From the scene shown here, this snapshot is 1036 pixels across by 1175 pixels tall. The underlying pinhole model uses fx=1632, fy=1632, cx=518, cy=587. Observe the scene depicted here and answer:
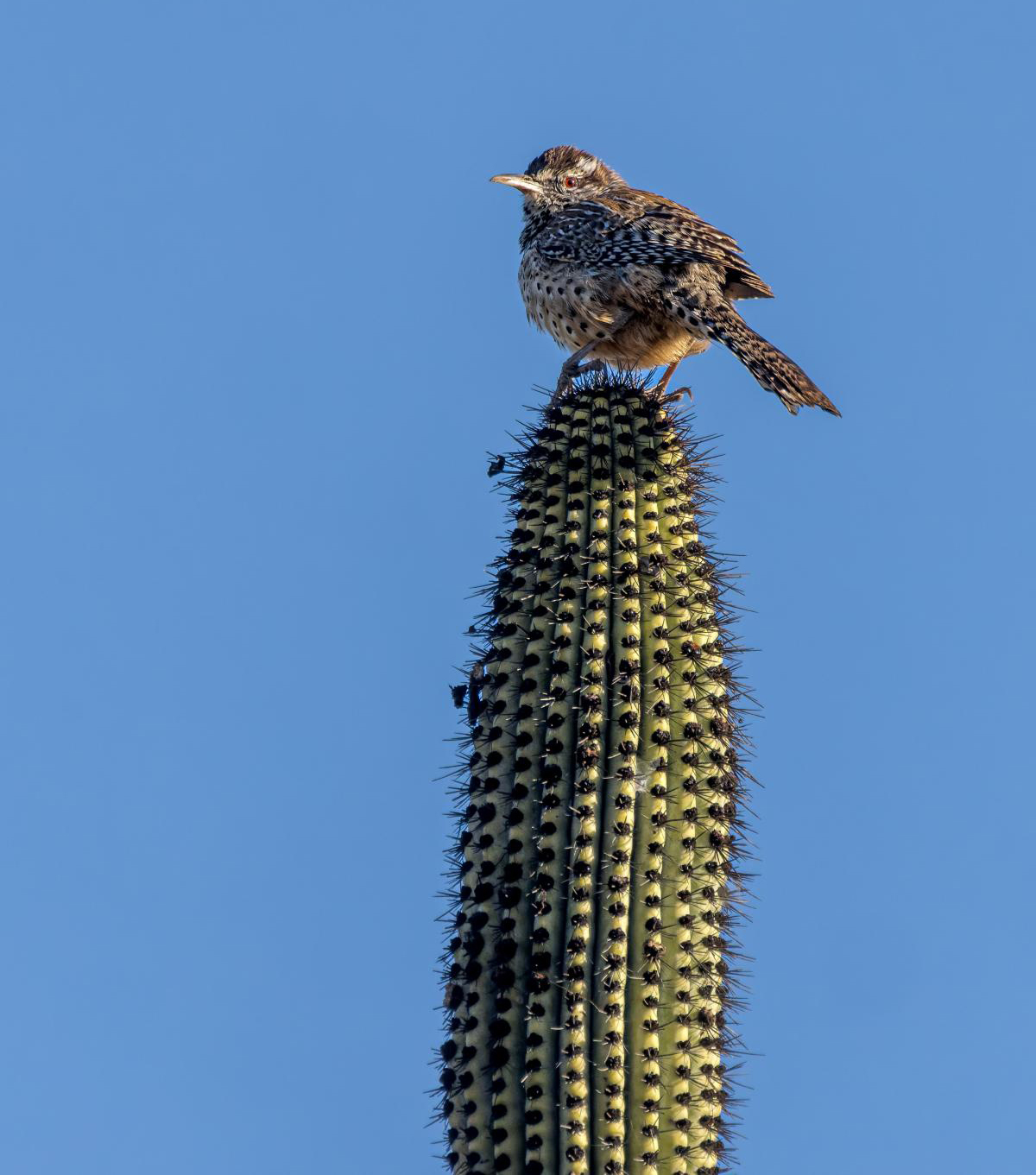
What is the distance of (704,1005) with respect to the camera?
14.9ft

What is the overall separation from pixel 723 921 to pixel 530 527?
1335mm

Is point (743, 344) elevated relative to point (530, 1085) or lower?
elevated

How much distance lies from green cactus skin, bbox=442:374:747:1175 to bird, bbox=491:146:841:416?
2093 millimetres

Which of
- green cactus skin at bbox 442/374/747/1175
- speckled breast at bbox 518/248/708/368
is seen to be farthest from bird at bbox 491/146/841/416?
green cactus skin at bbox 442/374/747/1175

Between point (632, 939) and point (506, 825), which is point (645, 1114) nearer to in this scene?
point (632, 939)

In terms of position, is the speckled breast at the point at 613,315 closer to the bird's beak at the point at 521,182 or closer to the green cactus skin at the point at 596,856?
the bird's beak at the point at 521,182

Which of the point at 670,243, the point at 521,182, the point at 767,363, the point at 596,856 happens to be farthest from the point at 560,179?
the point at 596,856

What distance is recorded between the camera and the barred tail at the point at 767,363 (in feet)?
22.7

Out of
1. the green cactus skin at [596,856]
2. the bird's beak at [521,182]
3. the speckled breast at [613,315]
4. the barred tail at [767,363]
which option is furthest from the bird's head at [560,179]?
the green cactus skin at [596,856]

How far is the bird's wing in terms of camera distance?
25.1ft

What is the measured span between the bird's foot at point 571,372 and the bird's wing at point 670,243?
2.23 feet

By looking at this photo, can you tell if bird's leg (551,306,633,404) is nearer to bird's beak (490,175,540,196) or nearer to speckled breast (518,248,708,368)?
speckled breast (518,248,708,368)

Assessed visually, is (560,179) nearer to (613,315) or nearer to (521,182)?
(521,182)

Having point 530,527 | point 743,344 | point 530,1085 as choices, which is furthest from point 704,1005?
point 743,344
